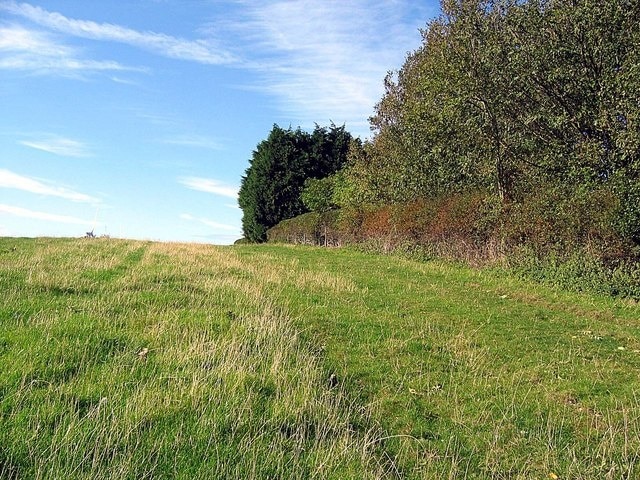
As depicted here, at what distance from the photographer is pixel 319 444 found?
15.4ft

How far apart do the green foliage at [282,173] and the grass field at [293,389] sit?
132 feet

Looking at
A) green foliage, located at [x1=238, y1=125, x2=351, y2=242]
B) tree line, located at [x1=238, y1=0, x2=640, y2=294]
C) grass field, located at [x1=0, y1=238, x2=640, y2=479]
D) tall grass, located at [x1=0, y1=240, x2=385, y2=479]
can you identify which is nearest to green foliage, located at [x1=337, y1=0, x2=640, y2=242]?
tree line, located at [x1=238, y1=0, x2=640, y2=294]

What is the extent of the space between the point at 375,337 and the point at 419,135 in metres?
17.1

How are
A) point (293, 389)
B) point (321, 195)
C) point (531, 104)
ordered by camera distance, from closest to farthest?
point (293, 389)
point (531, 104)
point (321, 195)

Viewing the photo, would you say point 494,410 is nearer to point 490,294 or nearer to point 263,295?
point 263,295

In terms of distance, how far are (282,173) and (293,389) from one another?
47.0 m

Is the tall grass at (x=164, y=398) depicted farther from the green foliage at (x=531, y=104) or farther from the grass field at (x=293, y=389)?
the green foliage at (x=531, y=104)

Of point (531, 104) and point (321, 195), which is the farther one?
point (321, 195)

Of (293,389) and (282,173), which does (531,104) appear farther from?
(282,173)

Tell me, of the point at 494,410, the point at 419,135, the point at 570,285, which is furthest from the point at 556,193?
the point at 494,410

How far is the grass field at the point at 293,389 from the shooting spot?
4344 mm

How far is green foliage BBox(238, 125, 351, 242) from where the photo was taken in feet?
169

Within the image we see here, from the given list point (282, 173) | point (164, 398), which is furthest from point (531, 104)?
point (282, 173)

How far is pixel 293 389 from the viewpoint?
5754mm
